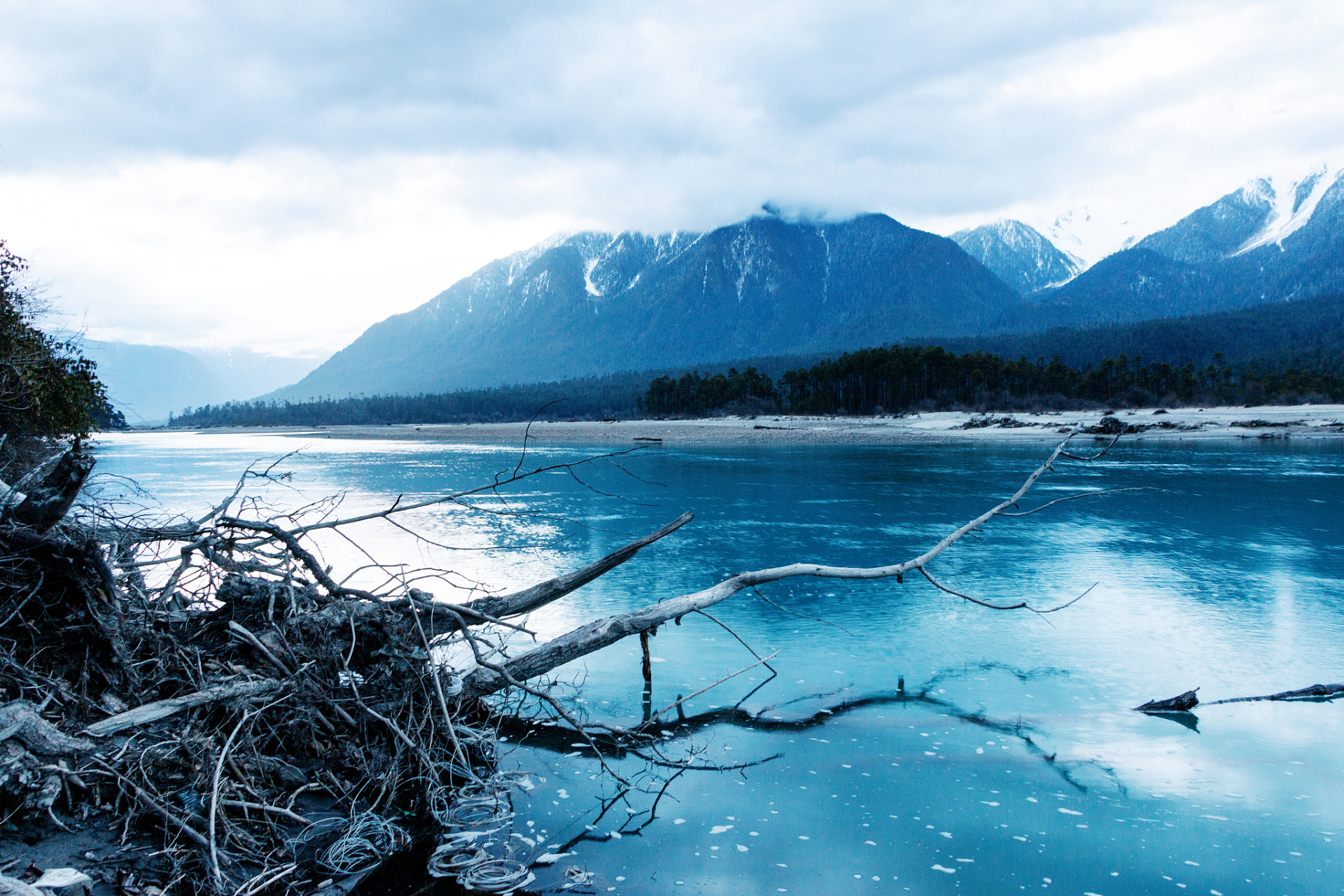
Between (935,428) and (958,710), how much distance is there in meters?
56.1

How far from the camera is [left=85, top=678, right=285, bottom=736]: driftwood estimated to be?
4.52 meters

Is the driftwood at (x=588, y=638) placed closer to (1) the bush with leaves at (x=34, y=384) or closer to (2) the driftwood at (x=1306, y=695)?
(2) the driftwood at (x=1306, y=695)

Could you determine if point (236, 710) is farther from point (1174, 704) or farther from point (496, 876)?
point (1174, 704)

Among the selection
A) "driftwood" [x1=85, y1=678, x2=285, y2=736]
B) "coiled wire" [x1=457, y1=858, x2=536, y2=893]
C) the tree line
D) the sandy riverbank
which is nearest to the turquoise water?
"coiled wire" [x1=457, y1=858, x2=536, y2=893]

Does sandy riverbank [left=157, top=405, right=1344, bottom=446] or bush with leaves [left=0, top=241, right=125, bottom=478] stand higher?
bush with leaves [left=0, top=241, right=125, bottom=478]

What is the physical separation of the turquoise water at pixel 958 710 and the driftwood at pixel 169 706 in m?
1.64

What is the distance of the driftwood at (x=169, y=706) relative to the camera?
4.52m

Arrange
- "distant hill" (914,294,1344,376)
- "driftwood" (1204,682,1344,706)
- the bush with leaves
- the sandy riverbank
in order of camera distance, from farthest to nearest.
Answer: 1. "distant hill" (914,294,1344,376)
2. the sandy riverbank
3. the bush with leaves
4. "driftwood" (1204,682,1344,706)

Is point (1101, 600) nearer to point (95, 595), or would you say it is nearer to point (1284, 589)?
point (1284, 589)

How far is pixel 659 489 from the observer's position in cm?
2595

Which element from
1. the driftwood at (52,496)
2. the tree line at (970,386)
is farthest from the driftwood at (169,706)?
the tree line at (970,386)

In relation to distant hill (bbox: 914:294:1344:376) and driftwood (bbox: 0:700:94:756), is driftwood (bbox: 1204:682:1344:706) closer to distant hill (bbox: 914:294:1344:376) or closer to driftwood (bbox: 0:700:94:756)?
driftwood (bbox: 0:700:94:756)

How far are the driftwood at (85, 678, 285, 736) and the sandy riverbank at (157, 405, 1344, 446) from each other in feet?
120

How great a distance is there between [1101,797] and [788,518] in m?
13.4
